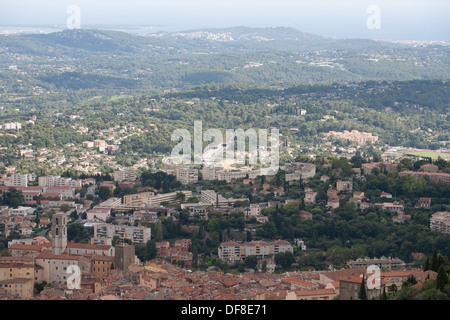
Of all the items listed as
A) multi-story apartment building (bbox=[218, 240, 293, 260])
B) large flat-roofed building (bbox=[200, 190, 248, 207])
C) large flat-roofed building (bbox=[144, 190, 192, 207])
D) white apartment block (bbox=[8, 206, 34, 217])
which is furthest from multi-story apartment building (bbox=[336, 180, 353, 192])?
white apartment block (bbox=[8, 206, 34, 217])

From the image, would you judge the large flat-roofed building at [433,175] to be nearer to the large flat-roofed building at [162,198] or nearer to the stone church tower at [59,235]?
the large flat-roofed building at [162,198]

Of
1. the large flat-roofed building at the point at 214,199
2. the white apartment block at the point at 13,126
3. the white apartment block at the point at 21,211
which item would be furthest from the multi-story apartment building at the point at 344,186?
the white apartment block at the point at 13,126

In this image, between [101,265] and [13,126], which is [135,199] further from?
[13,126]

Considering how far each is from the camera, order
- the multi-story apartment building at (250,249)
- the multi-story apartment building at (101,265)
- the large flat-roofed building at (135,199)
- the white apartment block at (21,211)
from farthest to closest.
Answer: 1. the large flat-roofed building at (135,199)
2. the white apartment block at (21,211)
3. the multi-story apartment building at (250,249)
4. the multi-story apartment building at (101,265)

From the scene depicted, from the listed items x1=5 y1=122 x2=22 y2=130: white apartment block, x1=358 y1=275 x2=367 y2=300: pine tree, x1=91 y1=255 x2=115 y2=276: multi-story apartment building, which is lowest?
x1=5 y1=122 x2=22 y2=130: white apartment block

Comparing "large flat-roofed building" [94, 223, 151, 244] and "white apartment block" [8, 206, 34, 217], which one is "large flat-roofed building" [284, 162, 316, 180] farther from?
"white apartment block" [8, 206, 34, 217]

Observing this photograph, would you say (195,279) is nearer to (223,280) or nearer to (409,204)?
(223,280)
